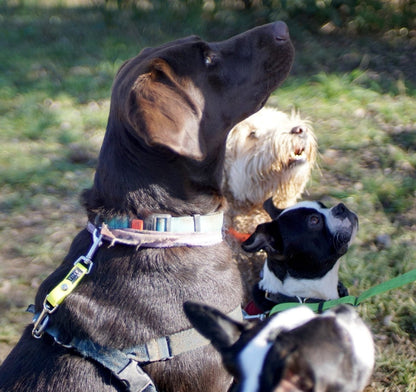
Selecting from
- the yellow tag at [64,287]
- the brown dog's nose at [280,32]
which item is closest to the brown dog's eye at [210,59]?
the brown dog's nose at [280,32]

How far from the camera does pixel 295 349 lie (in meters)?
1.57

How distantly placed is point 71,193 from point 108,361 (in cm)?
293

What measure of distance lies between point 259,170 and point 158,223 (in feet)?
5.52

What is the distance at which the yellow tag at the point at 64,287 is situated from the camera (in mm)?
2072

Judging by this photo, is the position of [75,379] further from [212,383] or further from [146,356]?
[212,383]

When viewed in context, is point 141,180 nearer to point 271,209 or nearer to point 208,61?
point 208,61

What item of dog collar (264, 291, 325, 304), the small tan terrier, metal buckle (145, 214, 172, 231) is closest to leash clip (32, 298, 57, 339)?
metal buckle (145, 214, 172, 231)

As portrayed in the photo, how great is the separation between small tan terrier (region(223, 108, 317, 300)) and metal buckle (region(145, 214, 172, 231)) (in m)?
1.56

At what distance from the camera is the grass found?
3.58m

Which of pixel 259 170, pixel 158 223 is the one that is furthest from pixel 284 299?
pixel 158 223

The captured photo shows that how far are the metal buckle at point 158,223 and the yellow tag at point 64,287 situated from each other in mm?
318

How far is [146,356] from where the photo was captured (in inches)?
81.7

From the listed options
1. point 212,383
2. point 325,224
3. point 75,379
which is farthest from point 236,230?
point 75,379

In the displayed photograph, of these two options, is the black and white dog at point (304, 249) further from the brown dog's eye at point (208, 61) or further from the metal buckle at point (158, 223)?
the brown dog's eye at point (208, 61)
